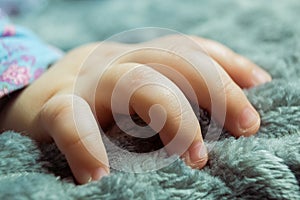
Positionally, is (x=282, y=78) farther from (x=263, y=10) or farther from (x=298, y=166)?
(x=263, y=10)

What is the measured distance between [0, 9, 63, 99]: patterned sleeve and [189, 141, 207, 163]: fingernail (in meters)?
0.29

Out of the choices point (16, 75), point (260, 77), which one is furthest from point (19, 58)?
point (260, 77)

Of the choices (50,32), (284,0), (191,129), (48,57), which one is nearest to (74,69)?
(48,57)

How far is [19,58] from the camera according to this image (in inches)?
28.1

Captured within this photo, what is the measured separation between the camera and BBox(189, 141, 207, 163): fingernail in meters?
0.48

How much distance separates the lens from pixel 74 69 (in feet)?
2.15

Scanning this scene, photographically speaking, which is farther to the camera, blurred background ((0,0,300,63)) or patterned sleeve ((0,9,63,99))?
blurred background ((0,0,300,63))

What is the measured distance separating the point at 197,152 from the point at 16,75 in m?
0.32

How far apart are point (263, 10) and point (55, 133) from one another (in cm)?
59

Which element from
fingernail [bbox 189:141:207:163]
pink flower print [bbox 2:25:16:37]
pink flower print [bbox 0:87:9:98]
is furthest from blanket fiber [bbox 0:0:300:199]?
pink flower print [bbox 2:25:16:37]

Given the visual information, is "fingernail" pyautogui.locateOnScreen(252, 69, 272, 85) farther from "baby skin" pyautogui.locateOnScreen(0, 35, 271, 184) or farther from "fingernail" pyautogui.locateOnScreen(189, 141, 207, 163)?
"fingernail" pyautogui.locateOnScreen(189, 141, 207, 163)

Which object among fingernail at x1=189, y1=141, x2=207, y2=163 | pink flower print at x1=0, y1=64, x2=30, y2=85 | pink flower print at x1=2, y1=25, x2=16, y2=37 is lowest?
fingernail at x1=189, y1=141, x2=207, y2=163

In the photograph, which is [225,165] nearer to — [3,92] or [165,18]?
[3,92]

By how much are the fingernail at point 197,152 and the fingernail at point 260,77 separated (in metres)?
0.17
